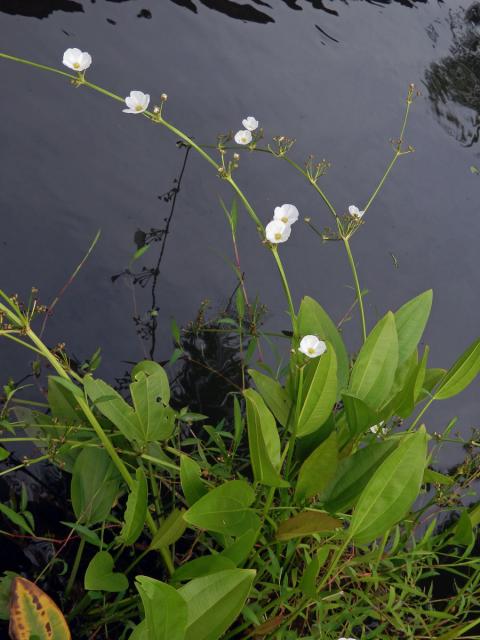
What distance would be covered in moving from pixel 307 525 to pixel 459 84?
202 centimetres

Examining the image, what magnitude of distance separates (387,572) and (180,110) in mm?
1322

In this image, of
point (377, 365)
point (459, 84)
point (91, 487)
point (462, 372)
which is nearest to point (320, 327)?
point (377, 365)

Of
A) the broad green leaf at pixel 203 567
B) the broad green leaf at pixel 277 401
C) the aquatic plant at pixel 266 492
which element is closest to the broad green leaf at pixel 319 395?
the aquatic plant at pixel 266 492

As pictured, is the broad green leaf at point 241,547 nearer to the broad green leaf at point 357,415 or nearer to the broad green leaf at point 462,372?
the broad green leaf at point 357,415

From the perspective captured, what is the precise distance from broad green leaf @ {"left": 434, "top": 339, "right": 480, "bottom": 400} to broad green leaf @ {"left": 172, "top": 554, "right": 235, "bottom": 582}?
0.49 metres

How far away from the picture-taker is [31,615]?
0.92 meters

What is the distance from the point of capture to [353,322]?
69.3 inches

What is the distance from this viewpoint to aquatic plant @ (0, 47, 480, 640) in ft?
3.26

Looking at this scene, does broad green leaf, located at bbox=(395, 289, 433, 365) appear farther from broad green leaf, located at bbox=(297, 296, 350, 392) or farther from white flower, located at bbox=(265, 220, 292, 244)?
white flower, located at bbox=(265, 220, 292, 244)

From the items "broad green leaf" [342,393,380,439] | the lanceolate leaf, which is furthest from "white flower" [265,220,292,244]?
the lanceolate leaf

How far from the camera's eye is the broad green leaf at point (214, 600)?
0.87 metres

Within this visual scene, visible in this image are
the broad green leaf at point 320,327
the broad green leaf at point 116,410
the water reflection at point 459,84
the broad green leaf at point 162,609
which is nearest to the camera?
the broad green leaf at point 162,609

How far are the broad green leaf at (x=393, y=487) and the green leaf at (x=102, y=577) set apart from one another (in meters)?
0.35

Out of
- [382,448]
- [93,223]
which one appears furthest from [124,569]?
[93,223]
